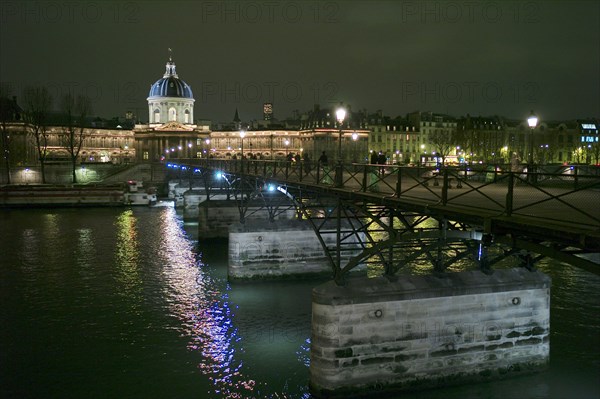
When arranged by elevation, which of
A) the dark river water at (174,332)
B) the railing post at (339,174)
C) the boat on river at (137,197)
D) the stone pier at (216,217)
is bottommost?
the boat on river at (137,197)

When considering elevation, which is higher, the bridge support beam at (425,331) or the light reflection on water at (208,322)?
the bridge support beam at (425,331)

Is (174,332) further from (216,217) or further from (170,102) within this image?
(170,102)

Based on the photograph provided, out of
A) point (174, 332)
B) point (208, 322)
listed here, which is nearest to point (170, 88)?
point (208, 322)

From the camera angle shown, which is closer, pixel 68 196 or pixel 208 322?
pixel 208 322

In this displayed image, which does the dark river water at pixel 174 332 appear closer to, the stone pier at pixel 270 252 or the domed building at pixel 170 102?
the stone pier at pixel 270 252

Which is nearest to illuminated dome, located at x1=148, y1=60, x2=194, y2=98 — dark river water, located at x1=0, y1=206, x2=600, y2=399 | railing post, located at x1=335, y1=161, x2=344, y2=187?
dark river water, located at x1=0, y1=206, x2=600, y2=399

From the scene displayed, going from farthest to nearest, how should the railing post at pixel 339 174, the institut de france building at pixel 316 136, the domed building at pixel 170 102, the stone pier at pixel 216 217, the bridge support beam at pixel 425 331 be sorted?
1. the domed building at pixel 170 102
2. the institut de france building at pixel 316 136
3. the stone pier at pixel 216 217
4. the railing post at pixel 339 174
5. the bridge support beam at pixel 425 331

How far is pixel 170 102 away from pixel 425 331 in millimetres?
175855

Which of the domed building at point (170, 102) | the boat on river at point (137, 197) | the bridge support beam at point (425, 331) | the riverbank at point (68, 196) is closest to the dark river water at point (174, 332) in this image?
the bridge support beam at point (425, 331)

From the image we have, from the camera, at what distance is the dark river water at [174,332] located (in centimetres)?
1653

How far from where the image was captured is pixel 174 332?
21656 millimetres

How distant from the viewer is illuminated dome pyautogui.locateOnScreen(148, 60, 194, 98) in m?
182

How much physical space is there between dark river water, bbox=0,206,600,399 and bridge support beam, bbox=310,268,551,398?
0.69 metres

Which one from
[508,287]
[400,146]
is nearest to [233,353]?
[508,287]
